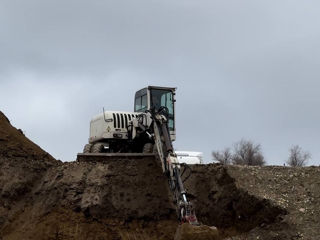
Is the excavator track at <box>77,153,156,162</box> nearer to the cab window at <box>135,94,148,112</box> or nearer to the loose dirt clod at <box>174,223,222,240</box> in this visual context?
the cab window at <box>135,94,148,112</box>

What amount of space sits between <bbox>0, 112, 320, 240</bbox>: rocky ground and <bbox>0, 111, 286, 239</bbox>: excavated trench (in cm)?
3

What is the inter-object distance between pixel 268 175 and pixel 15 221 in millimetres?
7160

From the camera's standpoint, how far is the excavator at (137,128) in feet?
47.1

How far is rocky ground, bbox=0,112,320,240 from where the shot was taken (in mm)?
12992

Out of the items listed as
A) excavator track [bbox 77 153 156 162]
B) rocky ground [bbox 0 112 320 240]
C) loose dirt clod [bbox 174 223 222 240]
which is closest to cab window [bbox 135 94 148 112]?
excavator track [bbox 77 153 156 162]

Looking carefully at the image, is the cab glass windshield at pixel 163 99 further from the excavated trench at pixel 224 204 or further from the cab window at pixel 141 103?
the excavated trench at pixel 224 204

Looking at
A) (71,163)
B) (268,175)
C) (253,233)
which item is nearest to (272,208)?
(253,233)

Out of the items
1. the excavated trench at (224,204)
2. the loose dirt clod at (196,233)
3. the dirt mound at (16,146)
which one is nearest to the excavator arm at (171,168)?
the loose dirt clod at (196,233)

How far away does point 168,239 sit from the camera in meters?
13.4

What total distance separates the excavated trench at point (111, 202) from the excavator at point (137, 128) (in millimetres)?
592

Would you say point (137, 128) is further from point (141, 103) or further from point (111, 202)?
point (111, 202)

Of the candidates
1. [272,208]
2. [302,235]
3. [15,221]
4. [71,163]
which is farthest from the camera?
[71,163]

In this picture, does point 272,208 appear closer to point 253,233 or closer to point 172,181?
point 253,233

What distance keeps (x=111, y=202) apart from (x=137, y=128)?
2536 mm
